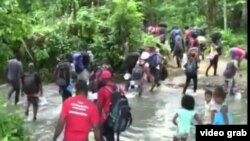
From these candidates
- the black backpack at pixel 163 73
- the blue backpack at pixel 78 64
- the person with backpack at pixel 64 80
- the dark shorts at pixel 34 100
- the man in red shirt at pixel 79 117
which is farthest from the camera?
the black backpack at pixel 163 73

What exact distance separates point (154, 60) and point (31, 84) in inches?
190

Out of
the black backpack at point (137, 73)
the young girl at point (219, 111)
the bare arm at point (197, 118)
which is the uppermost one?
the young girl at point (219, 111)

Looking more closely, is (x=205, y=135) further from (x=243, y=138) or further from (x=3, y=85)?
(x=3, y=85)

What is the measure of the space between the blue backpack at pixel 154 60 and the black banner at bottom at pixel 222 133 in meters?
10.5

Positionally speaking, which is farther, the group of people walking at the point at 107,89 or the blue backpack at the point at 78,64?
the blue backpack at the point at 78,64

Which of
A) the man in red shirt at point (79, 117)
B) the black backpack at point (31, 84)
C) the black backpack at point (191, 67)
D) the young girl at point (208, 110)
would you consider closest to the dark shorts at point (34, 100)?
the black backpack at point (31, 84)

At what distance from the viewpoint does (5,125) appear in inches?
328

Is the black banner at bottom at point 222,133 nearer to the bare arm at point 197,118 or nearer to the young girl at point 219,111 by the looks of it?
the young girl at point 219,111

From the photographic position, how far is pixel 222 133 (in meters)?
5.71

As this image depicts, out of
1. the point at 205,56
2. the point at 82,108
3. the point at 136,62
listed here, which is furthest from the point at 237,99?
the point at 82,108

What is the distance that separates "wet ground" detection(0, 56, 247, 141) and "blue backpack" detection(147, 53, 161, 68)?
808 millimetres

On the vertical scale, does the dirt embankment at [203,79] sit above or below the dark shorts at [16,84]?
below

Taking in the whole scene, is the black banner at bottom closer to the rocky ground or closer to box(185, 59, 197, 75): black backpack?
box(185, 59, 197, 75): black backpack

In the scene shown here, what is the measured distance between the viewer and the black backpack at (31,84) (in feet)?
41.0
